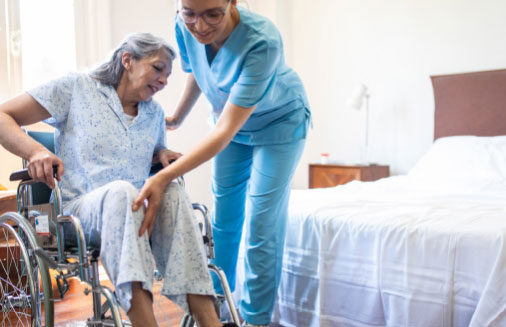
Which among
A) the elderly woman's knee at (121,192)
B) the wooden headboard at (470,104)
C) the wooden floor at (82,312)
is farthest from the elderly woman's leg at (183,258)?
the wooden headboard at (470,104)

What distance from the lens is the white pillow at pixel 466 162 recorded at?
8.51ft

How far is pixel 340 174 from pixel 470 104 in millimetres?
1023

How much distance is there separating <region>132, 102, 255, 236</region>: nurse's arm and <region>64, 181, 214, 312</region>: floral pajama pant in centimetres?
2

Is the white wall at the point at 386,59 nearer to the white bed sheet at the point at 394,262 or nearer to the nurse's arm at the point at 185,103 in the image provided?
the white bed sheet at the point at 394,262

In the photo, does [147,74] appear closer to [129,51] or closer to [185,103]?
[129,51]

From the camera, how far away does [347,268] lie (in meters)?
1.73

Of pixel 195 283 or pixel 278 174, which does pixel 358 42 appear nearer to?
pixel 278 174

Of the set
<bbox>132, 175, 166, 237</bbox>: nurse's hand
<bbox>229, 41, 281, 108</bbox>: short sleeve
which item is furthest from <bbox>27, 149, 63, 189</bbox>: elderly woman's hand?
<bbox>229, 41, 281, 108</bbox>: short sleeve

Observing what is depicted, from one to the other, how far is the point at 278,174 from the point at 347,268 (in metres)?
0.43

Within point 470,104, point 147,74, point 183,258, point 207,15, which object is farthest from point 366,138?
point 183,258

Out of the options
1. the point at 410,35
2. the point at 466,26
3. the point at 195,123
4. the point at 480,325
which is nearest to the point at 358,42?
the point at 410,35

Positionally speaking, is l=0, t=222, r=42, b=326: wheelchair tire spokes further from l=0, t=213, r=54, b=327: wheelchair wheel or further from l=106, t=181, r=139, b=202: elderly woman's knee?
l=106, t=181, r=139, b=202: elderly woman's knee

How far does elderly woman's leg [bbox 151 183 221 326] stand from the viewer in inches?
45.8

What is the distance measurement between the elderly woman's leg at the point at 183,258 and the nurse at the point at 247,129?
0.30 ft
